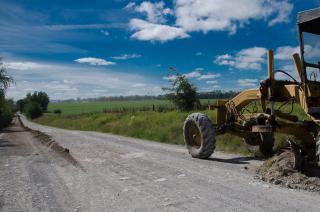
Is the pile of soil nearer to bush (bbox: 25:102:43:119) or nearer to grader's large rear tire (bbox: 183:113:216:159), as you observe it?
grader's large rear tire (bbox: 183:113:216:159)

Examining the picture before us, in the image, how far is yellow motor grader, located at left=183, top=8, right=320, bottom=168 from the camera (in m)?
6.70

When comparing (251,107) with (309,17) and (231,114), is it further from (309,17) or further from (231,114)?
(309,17)

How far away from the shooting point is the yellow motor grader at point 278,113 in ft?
22.0

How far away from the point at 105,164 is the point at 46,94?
460ft

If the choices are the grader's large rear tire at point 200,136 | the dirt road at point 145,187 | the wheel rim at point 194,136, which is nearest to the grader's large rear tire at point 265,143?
the dirt road at point 145,187

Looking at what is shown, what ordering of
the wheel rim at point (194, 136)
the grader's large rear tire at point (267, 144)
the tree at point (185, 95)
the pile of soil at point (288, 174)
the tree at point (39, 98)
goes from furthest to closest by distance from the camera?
the tree at point (39, 98)
the tree at point (185, 95)
the wheel rim at point (194, 136)
the grader's large rear tire at point (267, 144)
the pile of soil at point (288, 174)

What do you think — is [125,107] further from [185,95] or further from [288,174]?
[288,174]

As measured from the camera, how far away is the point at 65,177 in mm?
7879

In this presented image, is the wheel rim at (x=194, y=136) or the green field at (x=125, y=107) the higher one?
the green field at (x=125, y=107)

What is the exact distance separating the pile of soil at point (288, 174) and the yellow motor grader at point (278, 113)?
0.20 metres

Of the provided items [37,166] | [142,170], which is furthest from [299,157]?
[37,166]

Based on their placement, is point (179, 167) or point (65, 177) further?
point (179, 167)

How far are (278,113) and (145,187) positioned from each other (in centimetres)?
374

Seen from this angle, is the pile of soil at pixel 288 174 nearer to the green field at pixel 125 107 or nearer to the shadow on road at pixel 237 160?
the shadow on road at pixel 237 160
